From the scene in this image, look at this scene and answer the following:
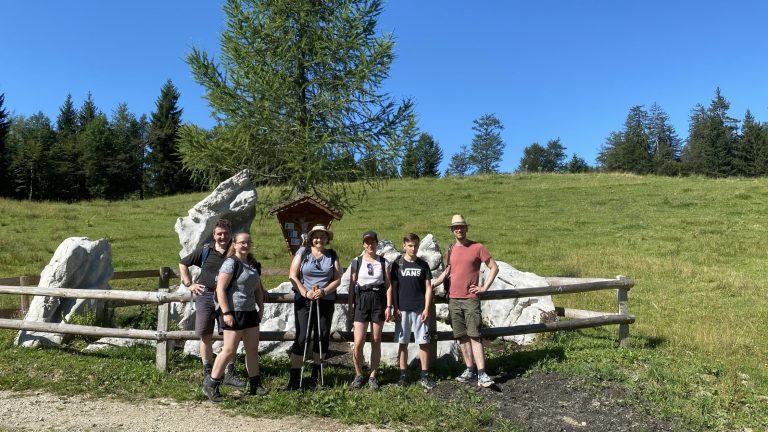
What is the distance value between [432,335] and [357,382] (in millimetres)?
Answer: 1233

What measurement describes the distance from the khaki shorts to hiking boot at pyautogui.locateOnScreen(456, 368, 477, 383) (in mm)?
433

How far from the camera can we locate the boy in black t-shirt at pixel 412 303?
20.8ft

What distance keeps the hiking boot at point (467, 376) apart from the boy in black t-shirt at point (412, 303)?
391 millimetres

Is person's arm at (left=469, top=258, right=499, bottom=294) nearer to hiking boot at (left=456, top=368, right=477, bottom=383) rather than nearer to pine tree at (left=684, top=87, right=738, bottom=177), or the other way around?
hiking boot at (left=456, top=368, right=477, bottom=383)

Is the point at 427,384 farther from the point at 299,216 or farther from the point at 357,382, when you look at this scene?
the point at 299,216

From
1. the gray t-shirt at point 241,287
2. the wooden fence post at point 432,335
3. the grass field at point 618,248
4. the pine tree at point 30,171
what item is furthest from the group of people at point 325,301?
the pine tree at point 30,171

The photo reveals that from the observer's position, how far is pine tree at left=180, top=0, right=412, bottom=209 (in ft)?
40.4

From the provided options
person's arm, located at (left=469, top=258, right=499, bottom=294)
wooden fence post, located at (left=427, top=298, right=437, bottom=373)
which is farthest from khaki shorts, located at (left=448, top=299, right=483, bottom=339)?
wooden fence post, located at (left=427, top=298, right=437, bottom=373)

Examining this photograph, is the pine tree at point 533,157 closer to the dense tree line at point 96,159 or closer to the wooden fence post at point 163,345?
the dense tree line at point 96,159

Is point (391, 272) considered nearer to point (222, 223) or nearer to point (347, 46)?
point (222, 223)

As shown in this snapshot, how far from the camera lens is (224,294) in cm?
562

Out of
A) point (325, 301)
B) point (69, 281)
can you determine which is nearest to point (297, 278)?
point (325, 301)

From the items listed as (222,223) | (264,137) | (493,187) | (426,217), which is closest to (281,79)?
(264,137)

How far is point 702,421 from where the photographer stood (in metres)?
5.41
